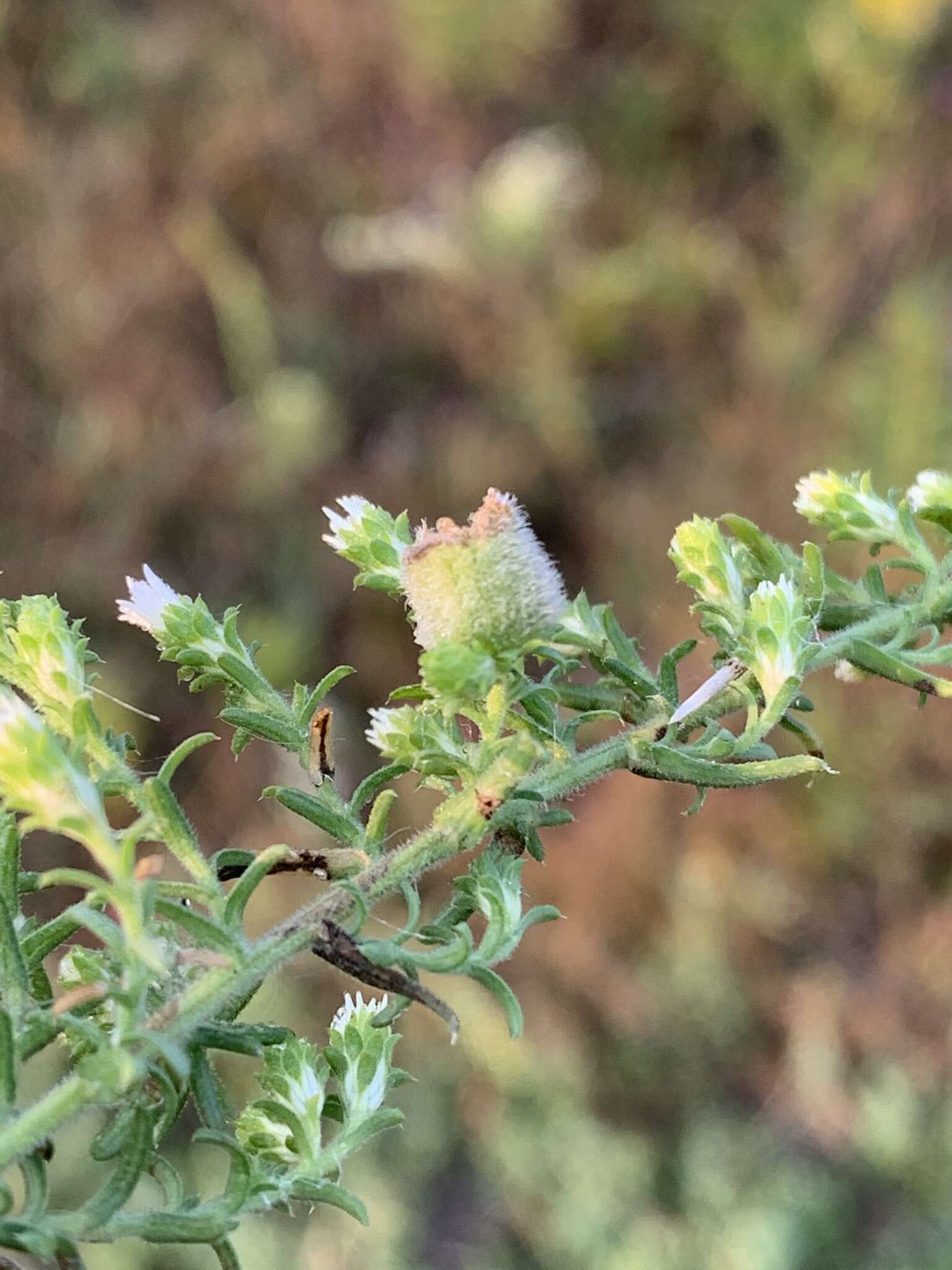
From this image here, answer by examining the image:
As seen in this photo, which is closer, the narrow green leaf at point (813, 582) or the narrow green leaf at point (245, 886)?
the narrow green leaf at point (245, 886)

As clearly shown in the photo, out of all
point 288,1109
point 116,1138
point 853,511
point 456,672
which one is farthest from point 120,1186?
point 853,511

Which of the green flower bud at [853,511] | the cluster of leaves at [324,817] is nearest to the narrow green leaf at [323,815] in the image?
the cluster of leaves at [324,817]

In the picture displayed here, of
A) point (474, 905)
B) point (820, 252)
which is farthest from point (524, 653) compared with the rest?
point (820, 252)

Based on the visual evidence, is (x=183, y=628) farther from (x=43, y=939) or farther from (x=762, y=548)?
(x=762, y=548)

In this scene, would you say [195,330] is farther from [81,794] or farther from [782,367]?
[81,794]

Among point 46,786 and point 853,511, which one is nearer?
point 46,786

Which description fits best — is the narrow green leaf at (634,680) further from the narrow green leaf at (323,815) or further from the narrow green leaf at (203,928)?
the narrow green leaf at (203,928)
